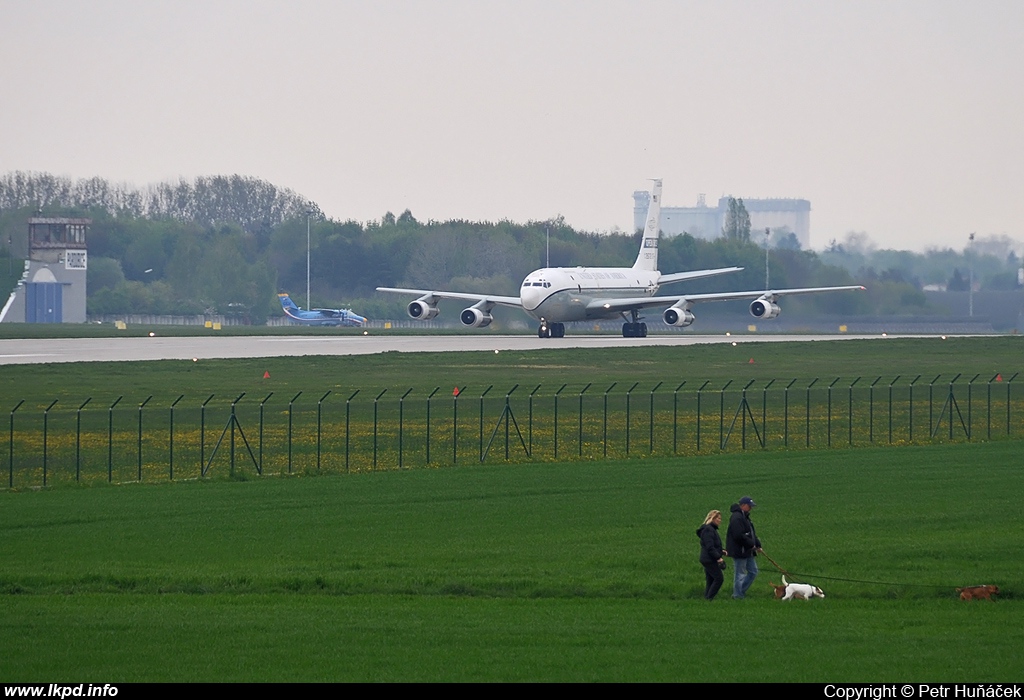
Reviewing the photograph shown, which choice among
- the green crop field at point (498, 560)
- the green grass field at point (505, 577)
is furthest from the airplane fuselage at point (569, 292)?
the green grass field at point (505, 577)

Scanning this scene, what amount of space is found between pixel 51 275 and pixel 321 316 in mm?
26154

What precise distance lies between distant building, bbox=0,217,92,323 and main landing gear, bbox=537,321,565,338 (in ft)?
211

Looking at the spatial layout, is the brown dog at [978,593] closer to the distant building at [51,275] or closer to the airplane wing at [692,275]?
the airplane wing at [692,275]

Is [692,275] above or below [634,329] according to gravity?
above

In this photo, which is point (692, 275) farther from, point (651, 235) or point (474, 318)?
point (474, 318)

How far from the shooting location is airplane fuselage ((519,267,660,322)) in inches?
3688

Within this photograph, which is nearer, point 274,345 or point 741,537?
point 741,537

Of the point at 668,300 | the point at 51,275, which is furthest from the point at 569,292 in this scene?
the point at 51,275

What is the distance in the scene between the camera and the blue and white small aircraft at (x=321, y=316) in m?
141

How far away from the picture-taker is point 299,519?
100 feet

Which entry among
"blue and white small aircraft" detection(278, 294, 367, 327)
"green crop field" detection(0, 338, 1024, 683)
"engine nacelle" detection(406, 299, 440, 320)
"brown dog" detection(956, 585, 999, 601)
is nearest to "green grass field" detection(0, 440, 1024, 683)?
"green crop field" detection(0, 338, 1024, 683)

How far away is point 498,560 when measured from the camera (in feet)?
84.2

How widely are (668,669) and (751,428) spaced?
109ft

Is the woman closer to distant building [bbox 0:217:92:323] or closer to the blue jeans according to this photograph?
the blue jeans
